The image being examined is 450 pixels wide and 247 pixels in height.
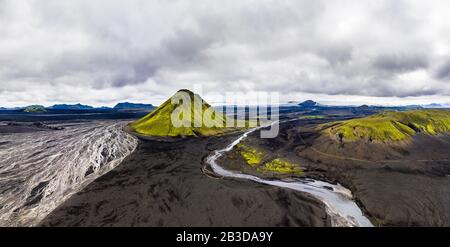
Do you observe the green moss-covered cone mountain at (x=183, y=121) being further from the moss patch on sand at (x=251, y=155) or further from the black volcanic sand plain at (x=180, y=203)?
the black volcanic sand plain at (x=180, y=203)

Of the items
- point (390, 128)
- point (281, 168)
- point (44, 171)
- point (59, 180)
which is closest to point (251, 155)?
point (281, 168)

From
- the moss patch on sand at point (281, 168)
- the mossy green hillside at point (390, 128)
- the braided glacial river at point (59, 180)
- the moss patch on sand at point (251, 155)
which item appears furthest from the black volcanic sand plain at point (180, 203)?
the mossy green hillside at point (390, 128)

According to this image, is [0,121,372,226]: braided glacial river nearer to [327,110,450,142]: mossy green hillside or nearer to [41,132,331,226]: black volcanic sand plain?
[41,132,331,226]: black volcanic sand plain

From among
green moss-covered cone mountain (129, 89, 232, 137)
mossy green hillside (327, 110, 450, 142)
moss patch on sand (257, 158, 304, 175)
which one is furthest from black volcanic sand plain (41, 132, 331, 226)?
green moss-covered cone mountain (129, 89, 232, 137)

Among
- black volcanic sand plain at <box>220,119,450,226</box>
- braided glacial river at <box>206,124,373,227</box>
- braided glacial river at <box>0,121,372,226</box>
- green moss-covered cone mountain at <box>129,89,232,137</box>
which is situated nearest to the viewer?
braided glacial river at <box>206,124,373,227</box>
